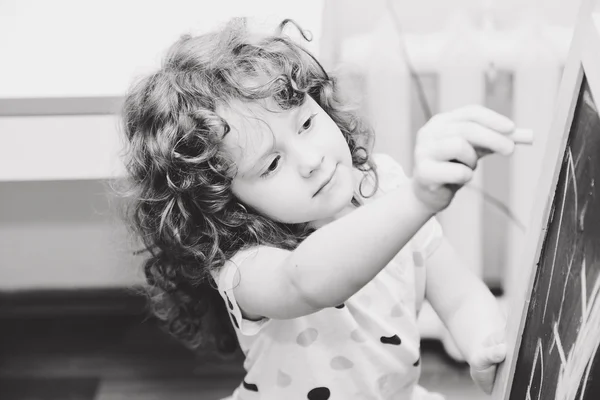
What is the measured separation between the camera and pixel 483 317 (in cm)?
73

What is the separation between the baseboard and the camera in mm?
1447

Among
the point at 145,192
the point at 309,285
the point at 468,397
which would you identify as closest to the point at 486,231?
the point at 468,397

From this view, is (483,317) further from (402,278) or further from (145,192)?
(145,192)

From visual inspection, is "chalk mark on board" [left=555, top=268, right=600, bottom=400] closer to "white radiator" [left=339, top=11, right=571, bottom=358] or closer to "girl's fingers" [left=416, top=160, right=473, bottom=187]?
"girl's fingers" [left=416, top=160, right=473, bottom=187]

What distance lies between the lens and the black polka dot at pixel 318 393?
30.5 inches

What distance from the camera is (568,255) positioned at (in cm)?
47

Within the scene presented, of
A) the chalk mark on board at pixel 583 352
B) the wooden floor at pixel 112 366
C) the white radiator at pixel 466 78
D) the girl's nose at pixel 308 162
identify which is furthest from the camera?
the wooden floor at pixel 112 366

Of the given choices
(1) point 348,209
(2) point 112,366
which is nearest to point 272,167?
(1) point 348,209

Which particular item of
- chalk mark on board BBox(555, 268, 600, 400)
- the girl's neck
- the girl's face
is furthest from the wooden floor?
chalk mark on board BBox(555, 268, 600, 400)

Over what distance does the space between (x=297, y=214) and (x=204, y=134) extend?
10 centimetres

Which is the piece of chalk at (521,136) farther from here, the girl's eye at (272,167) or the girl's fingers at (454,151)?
the girl's eye at (272,167)

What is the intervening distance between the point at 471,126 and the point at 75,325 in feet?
3.65

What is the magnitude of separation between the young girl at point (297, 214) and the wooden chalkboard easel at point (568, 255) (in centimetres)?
4

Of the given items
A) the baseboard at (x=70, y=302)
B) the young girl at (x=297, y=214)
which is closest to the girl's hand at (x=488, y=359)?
the young girl at (x=297, y=214)
